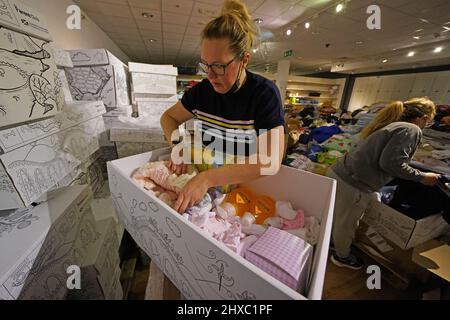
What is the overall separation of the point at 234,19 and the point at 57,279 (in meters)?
0.95

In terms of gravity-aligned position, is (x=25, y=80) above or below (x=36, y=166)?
above

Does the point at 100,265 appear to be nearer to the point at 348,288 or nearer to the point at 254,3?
the point at 348,288

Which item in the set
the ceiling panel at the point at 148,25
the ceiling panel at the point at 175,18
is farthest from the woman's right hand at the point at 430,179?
the ceiling panel at the point at 148,25

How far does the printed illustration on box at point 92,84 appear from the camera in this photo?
1.27 meters

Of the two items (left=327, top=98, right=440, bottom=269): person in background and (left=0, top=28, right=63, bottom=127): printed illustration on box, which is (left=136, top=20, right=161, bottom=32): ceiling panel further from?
(left=327, top=98, right=440, bottom=269): person in background

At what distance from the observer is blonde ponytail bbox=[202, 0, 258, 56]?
0.53 m

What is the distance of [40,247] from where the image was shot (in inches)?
20.0

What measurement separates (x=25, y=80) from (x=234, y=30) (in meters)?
0.65

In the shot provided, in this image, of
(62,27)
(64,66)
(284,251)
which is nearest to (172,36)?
(62,27)

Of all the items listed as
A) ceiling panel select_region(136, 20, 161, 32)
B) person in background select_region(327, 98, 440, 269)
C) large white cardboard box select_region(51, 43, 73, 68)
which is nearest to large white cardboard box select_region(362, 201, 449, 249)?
person in background select_region(327, 98, 440, 269)

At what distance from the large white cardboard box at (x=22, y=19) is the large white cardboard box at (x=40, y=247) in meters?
0.56

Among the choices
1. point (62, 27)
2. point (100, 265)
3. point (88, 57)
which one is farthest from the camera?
point (62, 27)

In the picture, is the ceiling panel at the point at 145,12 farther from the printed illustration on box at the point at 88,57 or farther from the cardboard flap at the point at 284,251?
the cardboard flap at the point at 284,251
